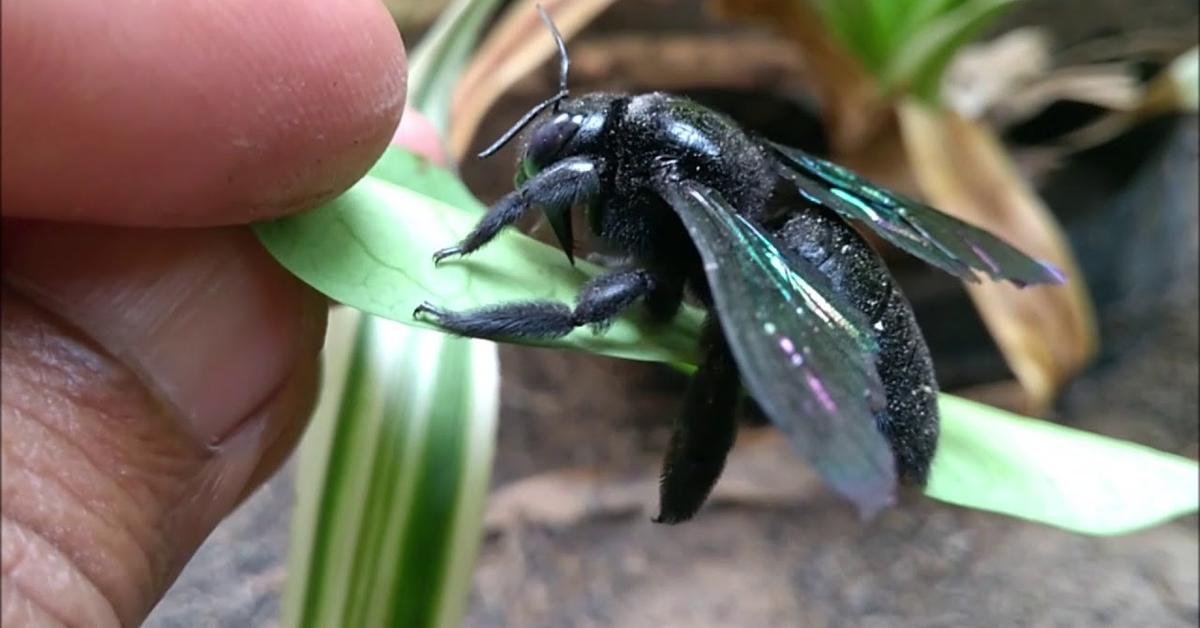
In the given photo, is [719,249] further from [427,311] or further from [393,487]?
[393,487]

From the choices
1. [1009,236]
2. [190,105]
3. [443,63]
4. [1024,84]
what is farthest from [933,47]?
[190,105]

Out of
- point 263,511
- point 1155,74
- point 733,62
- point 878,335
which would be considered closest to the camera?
point 878,335

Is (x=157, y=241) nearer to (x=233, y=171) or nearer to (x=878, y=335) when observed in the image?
(x=233, y=171)

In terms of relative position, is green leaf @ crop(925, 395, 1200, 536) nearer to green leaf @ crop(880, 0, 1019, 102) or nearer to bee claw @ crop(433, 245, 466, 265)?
bee claw @ crop(433, 245, 466, 265)

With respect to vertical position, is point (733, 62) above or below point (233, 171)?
below

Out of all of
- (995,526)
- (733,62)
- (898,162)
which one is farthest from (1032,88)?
(995,526)

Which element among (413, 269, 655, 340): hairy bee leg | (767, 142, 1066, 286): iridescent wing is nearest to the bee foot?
(413, 269, 655, 340): hairy bee leg
